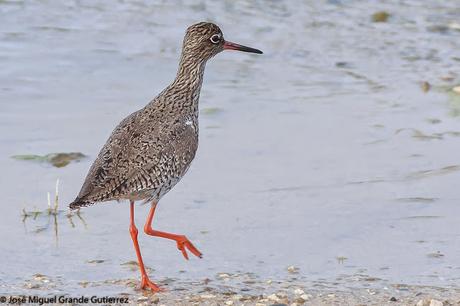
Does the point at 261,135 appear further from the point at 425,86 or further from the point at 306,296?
the point at 306,296

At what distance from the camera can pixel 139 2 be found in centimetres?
1481

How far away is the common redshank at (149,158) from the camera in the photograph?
23.7 ft

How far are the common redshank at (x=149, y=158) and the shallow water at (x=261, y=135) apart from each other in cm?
39

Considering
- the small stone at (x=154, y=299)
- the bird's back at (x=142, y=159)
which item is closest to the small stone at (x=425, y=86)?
the bird's back at (x=142, y=159)

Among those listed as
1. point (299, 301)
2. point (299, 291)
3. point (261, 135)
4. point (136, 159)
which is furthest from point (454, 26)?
point (299, 301)

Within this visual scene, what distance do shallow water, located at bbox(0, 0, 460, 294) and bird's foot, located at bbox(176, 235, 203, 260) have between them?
11cm

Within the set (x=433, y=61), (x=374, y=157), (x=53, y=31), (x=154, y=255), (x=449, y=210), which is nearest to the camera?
(x=154, y=255)

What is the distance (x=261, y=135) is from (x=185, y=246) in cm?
286

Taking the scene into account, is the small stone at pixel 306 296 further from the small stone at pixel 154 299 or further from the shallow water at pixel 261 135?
the small stone at pixel 154 299

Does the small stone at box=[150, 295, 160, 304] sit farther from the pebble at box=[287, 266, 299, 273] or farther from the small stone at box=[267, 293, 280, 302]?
the pebble at box=[287, 266, 299, 273]

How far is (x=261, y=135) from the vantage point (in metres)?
10.0

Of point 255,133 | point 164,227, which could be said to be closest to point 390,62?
point 255,133

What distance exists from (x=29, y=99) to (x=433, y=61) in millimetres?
4589

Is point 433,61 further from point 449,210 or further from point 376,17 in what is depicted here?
point 449,210
